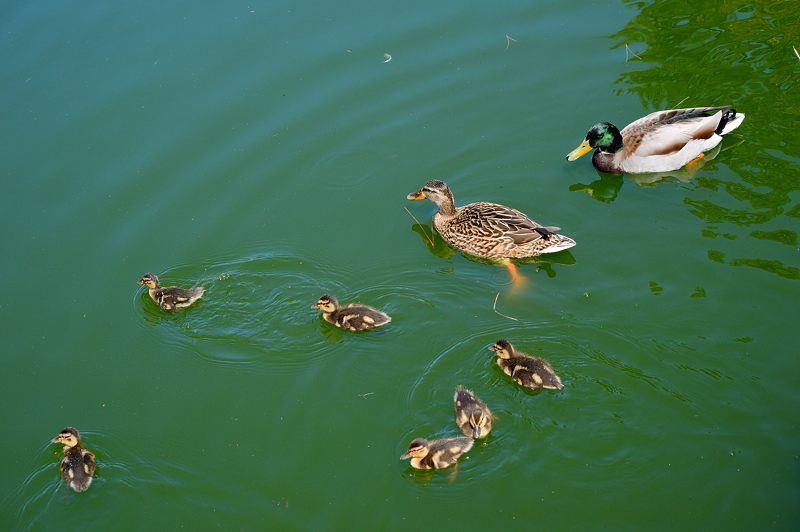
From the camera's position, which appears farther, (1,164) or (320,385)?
(1,164)

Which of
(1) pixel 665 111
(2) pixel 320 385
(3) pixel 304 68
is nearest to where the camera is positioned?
(2) pixel 320 385

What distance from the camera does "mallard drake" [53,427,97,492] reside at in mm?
5266

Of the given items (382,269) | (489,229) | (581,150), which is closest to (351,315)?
(382,269)

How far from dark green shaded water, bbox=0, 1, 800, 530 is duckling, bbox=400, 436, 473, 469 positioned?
96mm

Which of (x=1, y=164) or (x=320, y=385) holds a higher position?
(x=1, y=164)

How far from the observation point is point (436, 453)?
16.5ft

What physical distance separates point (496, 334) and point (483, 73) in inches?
135

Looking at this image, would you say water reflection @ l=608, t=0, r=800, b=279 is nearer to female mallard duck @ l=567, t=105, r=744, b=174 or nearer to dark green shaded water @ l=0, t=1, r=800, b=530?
dark green shaded water @ l=0, t=1, r=800, b=530

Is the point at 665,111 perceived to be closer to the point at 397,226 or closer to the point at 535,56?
the point at 535,56

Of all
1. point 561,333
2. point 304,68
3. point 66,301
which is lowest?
point 561,333

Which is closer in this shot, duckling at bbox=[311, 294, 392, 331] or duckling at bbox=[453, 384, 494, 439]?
duckling at bbox=[453, 384, 494, 439]

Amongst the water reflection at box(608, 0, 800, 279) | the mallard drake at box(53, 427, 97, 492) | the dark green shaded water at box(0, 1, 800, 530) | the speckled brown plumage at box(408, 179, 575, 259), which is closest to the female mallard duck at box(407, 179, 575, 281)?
the speckled brown plumage at box(408, 179, 575, 259)

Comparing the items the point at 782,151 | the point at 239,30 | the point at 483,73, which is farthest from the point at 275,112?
the point at 782,151

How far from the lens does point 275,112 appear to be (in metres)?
8.16
